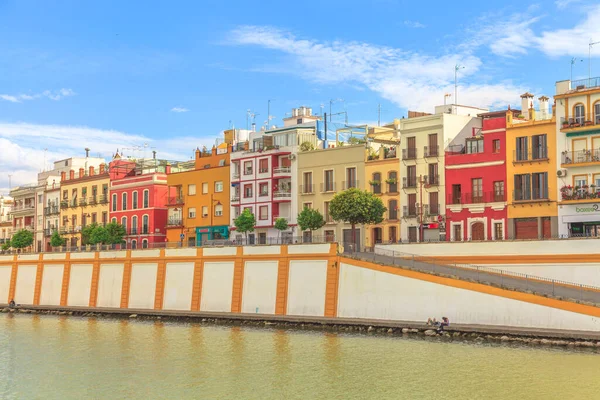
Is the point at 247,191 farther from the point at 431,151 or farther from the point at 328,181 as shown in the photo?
the point at 431,151

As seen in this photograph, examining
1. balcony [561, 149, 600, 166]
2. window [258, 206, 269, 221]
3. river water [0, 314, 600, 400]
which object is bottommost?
river water [0, 314, 600, 400]

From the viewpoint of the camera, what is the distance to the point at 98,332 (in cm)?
5944

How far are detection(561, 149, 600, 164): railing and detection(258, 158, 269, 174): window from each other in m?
27.8

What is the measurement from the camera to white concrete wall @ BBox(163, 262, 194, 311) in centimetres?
6712

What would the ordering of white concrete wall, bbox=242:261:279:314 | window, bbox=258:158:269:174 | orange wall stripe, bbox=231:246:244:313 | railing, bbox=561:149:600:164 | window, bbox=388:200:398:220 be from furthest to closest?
window, bbox=258:158:269:174
window, bbox=388:200:398:220
orange wall stripe, bbox=231:246:244:313
white concrete wall, bbox=242:261:279:314
railing, bbox=561:149:600:164

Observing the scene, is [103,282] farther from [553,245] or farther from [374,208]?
[553,245]

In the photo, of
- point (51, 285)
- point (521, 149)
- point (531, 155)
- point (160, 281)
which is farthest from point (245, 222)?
point (531, 155)

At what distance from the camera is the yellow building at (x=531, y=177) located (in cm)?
5753

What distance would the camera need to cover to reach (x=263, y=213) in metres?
76.5

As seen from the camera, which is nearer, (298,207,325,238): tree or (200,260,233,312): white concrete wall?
(200,260,233,312): white concrete wall

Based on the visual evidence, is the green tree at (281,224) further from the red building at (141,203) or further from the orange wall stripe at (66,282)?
the orange wall stripe at (66,282)

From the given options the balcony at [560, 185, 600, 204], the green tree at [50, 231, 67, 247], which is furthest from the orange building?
the balcony at [560, 185, 600, 204]

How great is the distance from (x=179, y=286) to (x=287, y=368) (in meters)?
27.6

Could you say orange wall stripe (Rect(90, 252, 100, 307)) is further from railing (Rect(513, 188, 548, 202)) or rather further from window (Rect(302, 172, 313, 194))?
railing (Rect(513, 188, 548, 202))
